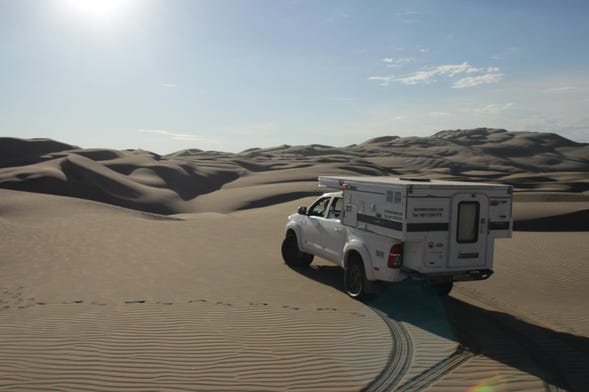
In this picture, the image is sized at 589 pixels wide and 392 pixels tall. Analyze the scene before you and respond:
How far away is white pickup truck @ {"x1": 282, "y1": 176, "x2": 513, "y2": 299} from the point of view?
8266 mm

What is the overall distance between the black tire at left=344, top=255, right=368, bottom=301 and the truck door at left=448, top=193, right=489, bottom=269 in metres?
Result: 1.64

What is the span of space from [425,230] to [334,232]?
8.72ft

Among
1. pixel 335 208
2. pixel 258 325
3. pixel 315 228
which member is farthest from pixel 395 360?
pixel 315 228

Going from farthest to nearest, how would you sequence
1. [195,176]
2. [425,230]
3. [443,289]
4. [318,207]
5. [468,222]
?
1. [195,176]
2. [318,207]
3. [443,289]
4. [468,222]
5. [425,230]

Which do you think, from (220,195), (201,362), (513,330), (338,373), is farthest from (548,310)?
(220,195)

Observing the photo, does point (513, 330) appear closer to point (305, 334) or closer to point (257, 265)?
point (305, 334)

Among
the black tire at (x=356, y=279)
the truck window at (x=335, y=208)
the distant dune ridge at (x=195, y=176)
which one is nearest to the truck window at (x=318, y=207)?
the truck window at (x=335, y=208)

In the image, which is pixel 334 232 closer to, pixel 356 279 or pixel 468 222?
pixel 356 279

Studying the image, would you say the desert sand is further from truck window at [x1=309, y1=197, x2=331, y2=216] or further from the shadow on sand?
truck window at [x1=309, y1=197, x2=331, y2=216]

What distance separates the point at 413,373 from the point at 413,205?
9.74 ft

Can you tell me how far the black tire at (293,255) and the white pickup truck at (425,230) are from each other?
3.00 m

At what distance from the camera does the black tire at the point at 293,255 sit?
12641 millimetres

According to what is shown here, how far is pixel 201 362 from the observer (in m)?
6.14

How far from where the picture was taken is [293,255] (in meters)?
12.7
